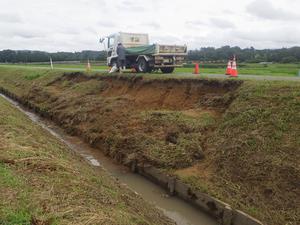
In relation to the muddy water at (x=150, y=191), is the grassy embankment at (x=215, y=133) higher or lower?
higher

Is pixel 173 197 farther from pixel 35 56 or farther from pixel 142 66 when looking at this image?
pixel 35 56

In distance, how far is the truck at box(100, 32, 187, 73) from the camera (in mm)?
20531

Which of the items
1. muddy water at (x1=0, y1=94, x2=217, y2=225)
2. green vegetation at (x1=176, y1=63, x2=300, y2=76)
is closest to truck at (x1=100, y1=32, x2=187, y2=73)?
green vegetation at (x1=176, y1=63, x2=300, y2=76)

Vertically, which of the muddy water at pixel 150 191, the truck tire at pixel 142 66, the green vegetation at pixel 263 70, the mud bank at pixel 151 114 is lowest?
the muddy water at pixel 150 191

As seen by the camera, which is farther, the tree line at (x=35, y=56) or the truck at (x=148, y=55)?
the tree line at (x=35, y=56)

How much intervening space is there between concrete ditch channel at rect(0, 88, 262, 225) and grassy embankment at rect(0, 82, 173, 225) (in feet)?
3.07

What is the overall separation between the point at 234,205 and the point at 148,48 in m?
13.8

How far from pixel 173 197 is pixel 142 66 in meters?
12.7

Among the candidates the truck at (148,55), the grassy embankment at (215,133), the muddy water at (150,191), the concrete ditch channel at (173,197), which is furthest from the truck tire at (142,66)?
the concrete ditch channel at (173,197)

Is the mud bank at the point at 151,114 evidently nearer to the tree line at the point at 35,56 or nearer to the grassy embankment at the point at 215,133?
the grassy embankment at the point at 215,133

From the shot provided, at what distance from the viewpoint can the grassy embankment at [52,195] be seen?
17.7ft

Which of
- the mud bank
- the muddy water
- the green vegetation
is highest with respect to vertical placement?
the green vegetation

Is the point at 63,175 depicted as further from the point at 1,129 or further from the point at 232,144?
the point at 232,144

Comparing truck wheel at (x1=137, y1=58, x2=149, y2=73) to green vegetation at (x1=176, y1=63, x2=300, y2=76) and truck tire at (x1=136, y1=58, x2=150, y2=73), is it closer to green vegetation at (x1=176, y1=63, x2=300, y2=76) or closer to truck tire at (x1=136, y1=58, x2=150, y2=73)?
truck tire at (x1=136, y1=58, x2=150, y2=73)
